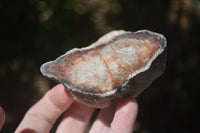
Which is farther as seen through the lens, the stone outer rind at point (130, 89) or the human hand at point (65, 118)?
the human hand at point (65, 118)

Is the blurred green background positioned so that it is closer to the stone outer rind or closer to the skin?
the skin

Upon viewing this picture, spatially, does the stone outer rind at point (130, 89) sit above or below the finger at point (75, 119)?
above

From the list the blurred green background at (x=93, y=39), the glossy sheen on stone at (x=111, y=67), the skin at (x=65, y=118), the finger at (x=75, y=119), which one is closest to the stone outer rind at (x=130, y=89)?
the glossy sheen on stone at (x=111, y=67)

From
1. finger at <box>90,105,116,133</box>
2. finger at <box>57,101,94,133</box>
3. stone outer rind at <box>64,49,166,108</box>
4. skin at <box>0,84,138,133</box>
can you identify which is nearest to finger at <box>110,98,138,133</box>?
stone outer rind at <box>64,49,166,108</box>

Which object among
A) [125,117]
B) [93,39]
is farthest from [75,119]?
[93,39]

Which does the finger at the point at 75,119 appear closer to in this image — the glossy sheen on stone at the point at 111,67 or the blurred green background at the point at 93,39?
the glossy sheen on stone at the point at 111,67

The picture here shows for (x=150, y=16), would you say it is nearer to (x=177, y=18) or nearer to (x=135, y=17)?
(x=135, y=17)

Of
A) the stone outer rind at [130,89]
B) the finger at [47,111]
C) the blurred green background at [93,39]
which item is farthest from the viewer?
the blurred green background at [93,39]
